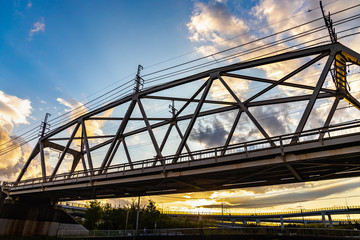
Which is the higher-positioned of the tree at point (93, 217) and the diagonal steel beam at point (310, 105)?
the diagonal steel beam at point (310, 105)

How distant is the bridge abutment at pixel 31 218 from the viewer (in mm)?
36094

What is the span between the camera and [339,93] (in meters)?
22.3

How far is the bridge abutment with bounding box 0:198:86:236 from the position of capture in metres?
36.1

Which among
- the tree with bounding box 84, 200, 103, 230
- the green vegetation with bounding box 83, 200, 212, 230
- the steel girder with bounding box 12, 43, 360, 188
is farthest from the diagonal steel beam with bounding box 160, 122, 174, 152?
the tree with bounding box 84, 200, 103, 230

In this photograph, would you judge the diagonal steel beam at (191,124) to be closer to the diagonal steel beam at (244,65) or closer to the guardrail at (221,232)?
Answer: the diagonal steel beam at (244,65)

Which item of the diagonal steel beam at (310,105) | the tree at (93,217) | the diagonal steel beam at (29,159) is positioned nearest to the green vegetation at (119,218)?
the tree at (93,217)

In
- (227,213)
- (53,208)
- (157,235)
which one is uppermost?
(227,213)

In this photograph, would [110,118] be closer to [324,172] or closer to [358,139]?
[324,172]

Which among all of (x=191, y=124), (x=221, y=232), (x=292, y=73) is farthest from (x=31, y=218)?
(x=292, y=73)

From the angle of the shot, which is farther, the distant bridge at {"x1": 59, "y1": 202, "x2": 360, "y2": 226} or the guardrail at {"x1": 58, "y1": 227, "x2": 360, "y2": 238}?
the distant bridge at {"x1": 59, "y1": 202, "x2": 360, "y2": 226}

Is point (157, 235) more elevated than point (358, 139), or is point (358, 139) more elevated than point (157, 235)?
point (358, 139)

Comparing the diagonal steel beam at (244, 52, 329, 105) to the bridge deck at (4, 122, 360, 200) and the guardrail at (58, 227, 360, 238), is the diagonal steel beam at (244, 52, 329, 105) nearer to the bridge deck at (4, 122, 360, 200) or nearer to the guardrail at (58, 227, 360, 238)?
the bridge deck at (4, 122, 360, 200)

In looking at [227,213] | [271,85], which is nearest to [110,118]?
[271,85]

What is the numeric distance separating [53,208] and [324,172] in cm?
4100
